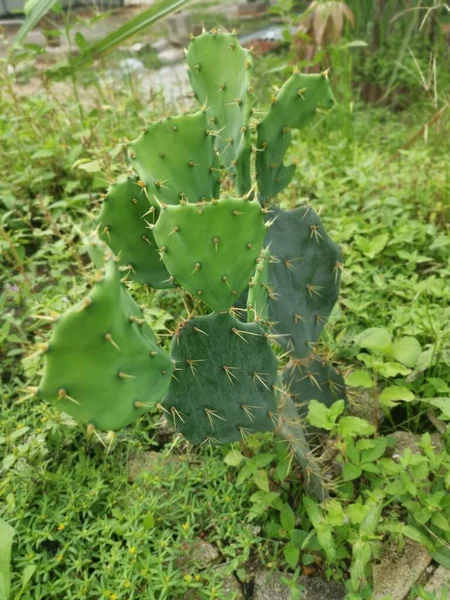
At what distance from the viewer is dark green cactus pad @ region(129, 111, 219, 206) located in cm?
136

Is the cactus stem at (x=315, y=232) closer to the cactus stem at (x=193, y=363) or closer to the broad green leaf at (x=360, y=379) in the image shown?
the broad green leaf at (x=360, y=379)

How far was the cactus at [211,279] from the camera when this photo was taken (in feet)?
3.24

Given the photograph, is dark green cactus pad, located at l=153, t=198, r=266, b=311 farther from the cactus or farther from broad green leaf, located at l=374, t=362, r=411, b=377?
broad green leaf, located at l=374, t=362, r=411, b=377

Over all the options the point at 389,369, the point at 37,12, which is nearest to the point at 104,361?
the point at 389,369

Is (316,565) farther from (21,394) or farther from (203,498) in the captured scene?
(21,394)

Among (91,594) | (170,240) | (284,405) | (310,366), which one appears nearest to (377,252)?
(310,366)

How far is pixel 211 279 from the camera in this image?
3.95ft

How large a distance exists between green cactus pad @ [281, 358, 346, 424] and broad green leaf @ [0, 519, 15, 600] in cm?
82

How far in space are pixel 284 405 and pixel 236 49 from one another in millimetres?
933

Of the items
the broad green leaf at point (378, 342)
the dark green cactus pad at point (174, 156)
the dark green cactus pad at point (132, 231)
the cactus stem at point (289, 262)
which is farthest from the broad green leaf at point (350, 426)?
the dark green cactus pad at point (174, 156)

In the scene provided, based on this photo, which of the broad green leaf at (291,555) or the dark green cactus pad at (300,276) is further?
the dark green cactus pad at (300,276)

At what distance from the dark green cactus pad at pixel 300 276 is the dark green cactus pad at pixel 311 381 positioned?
66 millimetres

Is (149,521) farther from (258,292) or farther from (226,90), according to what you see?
(226,90)

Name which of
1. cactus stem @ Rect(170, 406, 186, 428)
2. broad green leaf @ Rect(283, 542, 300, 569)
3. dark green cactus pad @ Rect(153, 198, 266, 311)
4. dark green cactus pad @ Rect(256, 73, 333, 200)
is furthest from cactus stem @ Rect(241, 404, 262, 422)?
dark green cactus pad @ Rect(256, 73, 333, 200)
